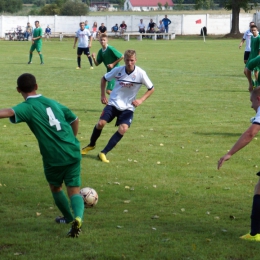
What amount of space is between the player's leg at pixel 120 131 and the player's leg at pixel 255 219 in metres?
4.57

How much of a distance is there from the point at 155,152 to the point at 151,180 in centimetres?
207

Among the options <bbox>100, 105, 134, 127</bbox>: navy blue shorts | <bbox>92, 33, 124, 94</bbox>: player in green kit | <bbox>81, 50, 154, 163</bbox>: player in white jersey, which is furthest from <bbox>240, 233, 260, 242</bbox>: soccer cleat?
<bbox>92, 33, 124, 94</bbox>: player in green kit

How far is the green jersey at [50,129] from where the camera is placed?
6.43m

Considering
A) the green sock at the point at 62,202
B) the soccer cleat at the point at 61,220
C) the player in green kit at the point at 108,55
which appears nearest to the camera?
the green sock at the point at 62,202

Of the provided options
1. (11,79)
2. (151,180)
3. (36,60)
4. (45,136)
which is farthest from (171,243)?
(36,60)

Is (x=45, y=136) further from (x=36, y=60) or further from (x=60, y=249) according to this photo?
(x=36, y=60)

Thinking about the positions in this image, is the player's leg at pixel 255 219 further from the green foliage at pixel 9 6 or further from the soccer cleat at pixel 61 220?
the green foliage at pixel 9 6

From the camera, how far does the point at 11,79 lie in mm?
23875

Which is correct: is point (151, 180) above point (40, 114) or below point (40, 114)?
below

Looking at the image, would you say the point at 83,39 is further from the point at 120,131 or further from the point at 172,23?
the point at 172,23

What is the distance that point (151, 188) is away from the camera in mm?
9117

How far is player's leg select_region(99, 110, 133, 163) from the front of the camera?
36.0 feet

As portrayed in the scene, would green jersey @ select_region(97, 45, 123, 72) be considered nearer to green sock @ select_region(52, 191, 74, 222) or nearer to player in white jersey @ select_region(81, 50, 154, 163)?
player in white jersey @ select_region(81, 50, 154, 163)

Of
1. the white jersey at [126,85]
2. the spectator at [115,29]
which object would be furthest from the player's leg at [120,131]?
the spectator at [115,29]
